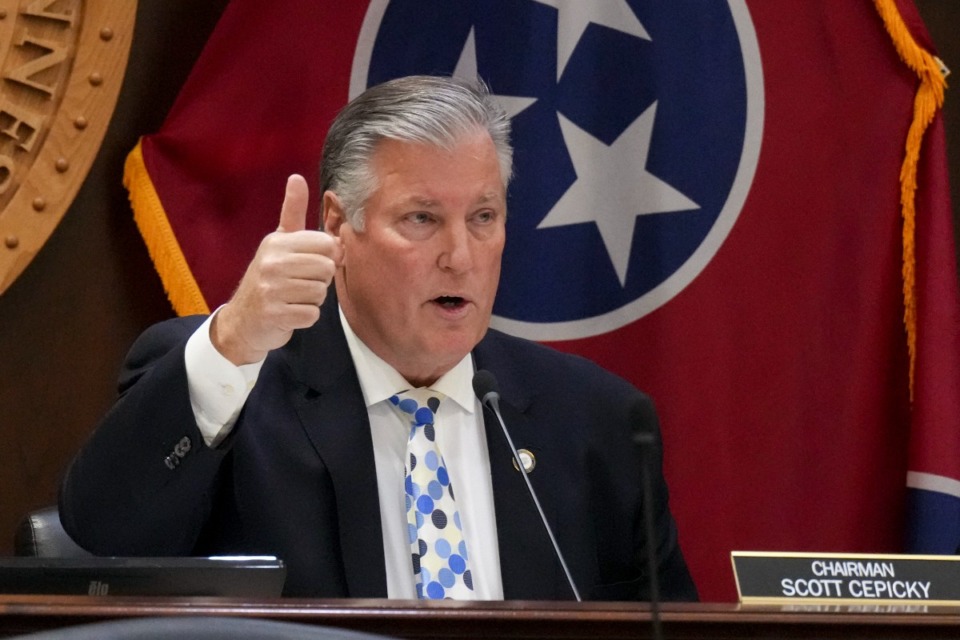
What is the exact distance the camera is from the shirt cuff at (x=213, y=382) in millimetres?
2037

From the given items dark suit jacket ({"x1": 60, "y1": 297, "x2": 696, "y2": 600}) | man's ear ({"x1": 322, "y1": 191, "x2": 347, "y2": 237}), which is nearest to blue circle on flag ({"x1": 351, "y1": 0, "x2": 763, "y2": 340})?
dark suit jacket ({"x1": 60, "y1": 297, "x2": 696, "y2": 600})

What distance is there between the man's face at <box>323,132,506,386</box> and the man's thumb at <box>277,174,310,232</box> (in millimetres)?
311

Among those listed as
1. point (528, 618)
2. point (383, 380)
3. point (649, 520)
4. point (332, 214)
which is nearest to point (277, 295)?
point (383, 380)

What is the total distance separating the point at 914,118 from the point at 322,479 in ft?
5.46

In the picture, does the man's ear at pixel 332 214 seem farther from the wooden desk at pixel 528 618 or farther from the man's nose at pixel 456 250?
the wooden desk at pixel 528 618

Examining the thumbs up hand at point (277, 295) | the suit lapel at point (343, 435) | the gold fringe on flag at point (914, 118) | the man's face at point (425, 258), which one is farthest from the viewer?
the gold fringe on flag at point (914, 118)

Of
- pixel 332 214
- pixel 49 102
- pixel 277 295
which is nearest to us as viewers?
pixel 277 295

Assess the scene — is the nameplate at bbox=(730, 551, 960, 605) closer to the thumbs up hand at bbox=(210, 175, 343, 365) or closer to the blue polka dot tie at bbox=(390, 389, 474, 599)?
the blue polka dot tie at bbox=(390, 389, 474, 599)

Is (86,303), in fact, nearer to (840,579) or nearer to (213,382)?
(213,382)

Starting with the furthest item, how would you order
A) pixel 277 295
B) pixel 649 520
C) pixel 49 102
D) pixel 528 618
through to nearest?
pixel 49 102
pixel 277 295
pixel 528 618
pixel 649 520

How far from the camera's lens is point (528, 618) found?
1.46 metres

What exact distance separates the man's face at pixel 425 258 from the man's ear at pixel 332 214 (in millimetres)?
62

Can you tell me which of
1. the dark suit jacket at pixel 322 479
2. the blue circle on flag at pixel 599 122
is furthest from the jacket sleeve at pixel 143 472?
the blue circle on flag at pixel 599 122

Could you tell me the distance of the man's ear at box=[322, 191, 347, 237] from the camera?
2.47m
